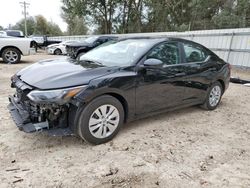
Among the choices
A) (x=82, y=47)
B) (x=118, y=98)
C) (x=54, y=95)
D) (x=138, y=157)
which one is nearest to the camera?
(x=54, y=95)

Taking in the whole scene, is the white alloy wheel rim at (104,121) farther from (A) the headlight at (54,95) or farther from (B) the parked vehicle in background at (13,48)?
(B) the parked vehicle in background at (13,48)

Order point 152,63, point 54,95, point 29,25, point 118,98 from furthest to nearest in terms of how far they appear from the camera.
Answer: point 29,25 → point 152,63 → point 118,98 → point 54,95

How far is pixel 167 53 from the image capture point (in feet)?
13.4

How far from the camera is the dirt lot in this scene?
2.59 metres

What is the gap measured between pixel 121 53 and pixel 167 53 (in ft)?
2.50

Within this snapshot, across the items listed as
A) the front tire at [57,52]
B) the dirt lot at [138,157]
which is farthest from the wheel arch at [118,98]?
the front tire at [57,52]

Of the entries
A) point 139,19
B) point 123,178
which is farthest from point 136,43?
point 139,19

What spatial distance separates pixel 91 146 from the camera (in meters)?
3.26

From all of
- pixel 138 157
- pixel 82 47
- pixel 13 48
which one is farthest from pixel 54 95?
pixel 82 47

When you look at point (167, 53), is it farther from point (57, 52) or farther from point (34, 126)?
point (57, 52)

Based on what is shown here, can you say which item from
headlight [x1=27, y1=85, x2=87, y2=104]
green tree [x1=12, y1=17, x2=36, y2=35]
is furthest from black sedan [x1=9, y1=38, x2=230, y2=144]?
green tree [x1=12, y1=17, x2=36, y2=35]

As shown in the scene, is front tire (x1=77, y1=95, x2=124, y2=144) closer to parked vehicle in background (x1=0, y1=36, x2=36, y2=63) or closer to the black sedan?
the black sedan

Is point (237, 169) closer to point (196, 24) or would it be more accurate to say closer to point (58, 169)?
point (58, 169)

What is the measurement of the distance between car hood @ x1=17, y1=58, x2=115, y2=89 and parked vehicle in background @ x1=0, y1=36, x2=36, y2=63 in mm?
7438
